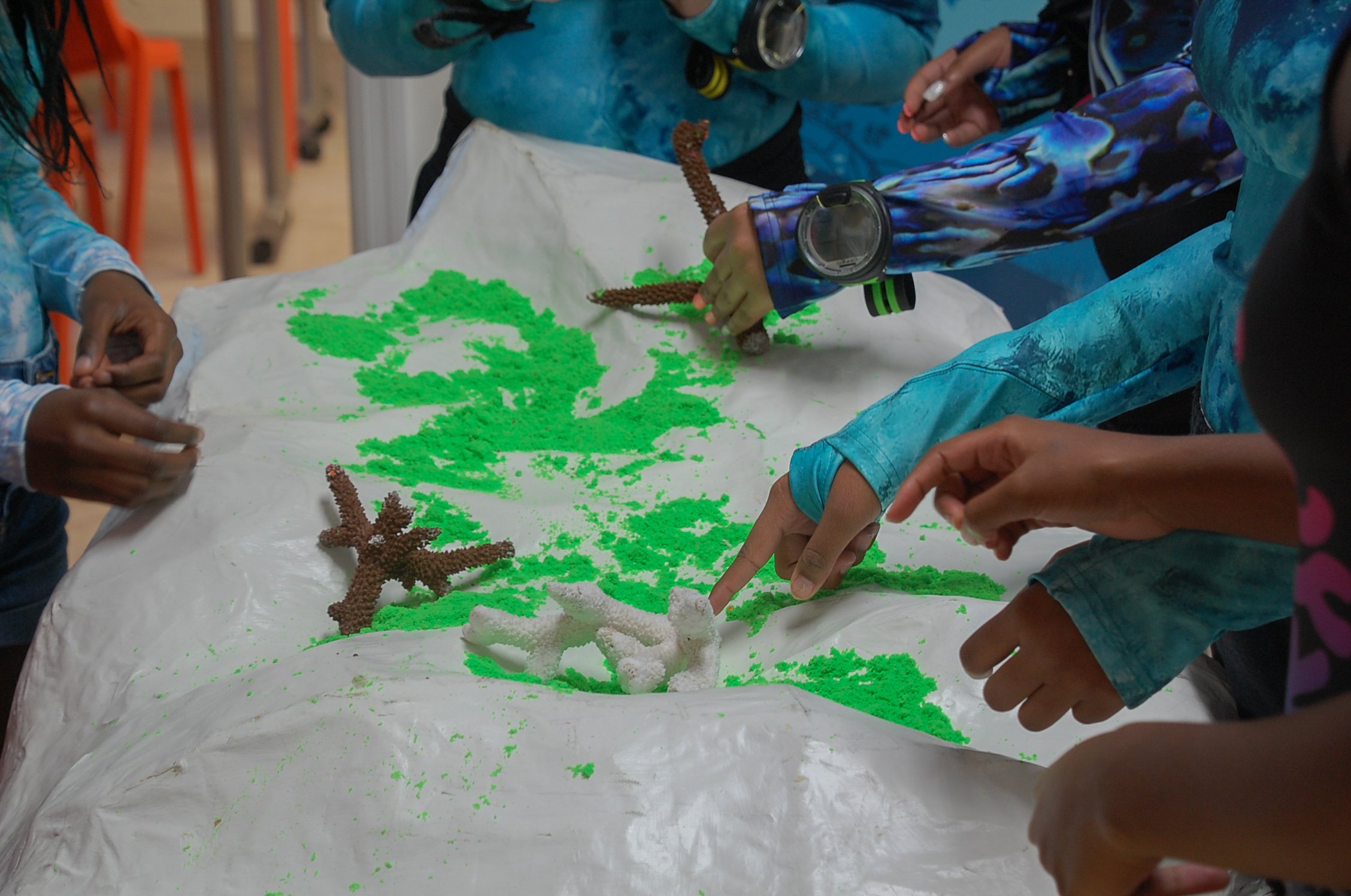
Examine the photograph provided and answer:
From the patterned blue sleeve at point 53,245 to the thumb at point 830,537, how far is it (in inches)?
32.3

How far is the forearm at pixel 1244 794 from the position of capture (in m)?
0.36

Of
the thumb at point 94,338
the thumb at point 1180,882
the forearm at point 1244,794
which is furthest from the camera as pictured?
the thumb at point 94,338

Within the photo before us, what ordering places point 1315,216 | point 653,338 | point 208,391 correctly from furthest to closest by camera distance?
point 653,338 < point 208,391 < point 1315,216

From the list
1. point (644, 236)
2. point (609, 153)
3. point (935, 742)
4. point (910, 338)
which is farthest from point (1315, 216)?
point (609, 153)

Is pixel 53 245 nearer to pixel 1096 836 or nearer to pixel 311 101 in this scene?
pixel 1096 836

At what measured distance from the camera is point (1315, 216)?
0.36m

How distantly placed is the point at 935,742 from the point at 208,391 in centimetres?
92

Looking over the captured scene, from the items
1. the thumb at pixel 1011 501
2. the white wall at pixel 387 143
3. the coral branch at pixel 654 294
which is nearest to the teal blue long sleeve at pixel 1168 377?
the thumb at pixel 1011 501

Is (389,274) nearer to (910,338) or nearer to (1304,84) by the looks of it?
(910,338)

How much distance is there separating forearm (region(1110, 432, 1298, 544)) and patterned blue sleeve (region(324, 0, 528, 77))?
1.23 meters

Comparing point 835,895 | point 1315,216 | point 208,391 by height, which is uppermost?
point 1315,216

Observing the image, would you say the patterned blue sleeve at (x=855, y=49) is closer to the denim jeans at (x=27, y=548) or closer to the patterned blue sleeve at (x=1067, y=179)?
the patterned blue sleeve at (x=1067, y=179)

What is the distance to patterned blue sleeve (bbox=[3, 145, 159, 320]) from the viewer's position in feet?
3.76

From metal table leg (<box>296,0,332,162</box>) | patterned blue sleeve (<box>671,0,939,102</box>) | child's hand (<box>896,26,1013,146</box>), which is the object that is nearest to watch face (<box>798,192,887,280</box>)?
child's hand (<box>896,26,1013,146</box>)
